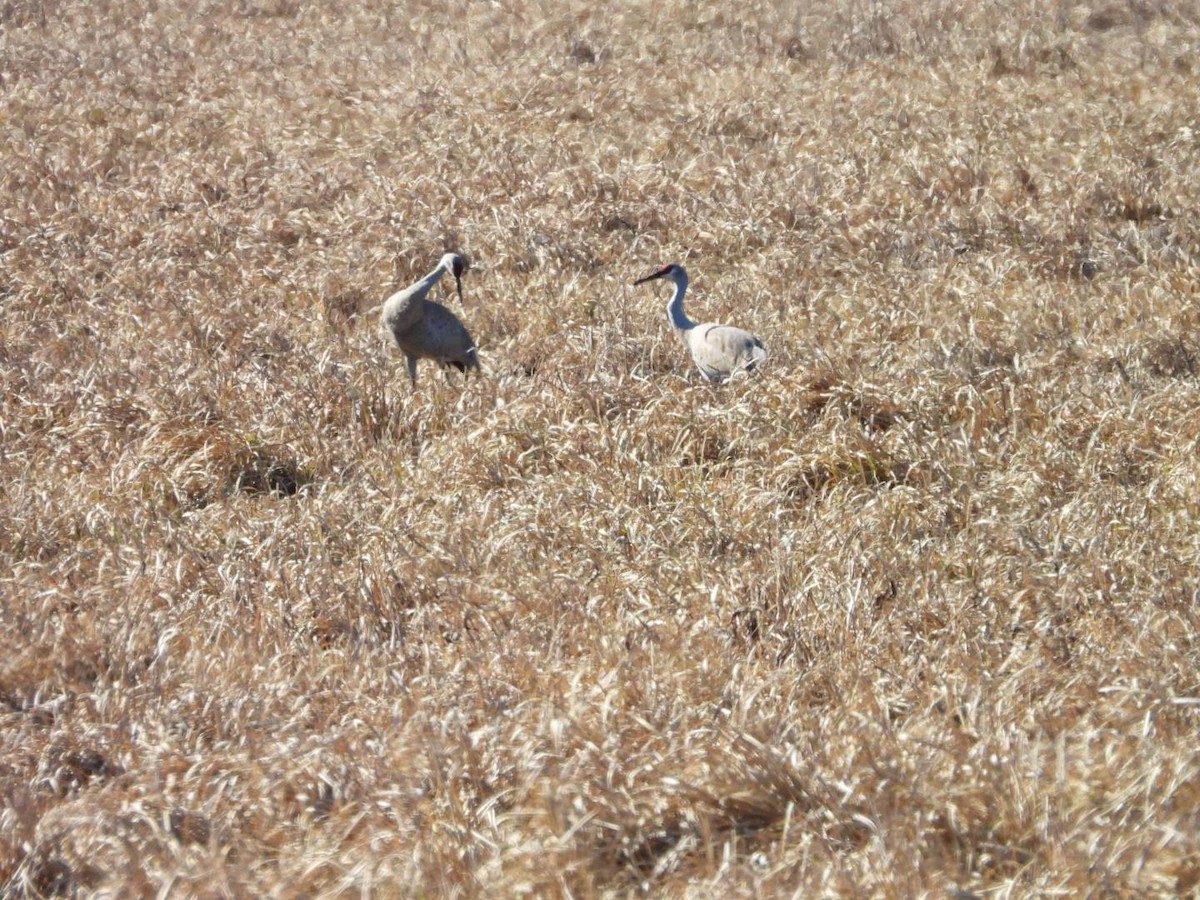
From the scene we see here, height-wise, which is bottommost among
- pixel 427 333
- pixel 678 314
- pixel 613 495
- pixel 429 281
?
pixel 678 314

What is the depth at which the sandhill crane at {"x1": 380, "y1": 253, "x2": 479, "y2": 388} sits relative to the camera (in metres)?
8.91

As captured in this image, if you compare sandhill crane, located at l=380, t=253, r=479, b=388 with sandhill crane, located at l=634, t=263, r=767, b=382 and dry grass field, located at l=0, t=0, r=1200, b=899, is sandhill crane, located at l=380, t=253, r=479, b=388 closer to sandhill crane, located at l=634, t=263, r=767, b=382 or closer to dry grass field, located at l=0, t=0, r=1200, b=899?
dry grass field, located at l=0, t=0, r=1200, b=899

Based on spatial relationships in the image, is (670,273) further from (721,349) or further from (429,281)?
(429,281)

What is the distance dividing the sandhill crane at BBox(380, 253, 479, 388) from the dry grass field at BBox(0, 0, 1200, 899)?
0.62 feet

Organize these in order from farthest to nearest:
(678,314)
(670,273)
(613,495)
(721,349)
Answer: (670,273)
(678,314)
(721,349)
(613,495)


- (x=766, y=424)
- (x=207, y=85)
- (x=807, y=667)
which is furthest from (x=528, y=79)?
(x=807, y=667)

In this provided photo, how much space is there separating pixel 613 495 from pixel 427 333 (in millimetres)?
3017

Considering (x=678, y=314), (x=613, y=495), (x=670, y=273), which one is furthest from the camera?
(x=670, y=273)

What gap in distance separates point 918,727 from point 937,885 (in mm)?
790

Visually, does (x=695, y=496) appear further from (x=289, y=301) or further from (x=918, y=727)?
(x=289, y=301)

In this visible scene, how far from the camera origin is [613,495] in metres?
6.37

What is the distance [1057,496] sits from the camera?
607 cm

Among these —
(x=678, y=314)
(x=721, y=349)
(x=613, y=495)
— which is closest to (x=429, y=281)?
(x=678, y=314)

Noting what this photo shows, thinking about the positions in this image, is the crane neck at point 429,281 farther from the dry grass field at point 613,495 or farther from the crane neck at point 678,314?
the crane neck at point 678,314
